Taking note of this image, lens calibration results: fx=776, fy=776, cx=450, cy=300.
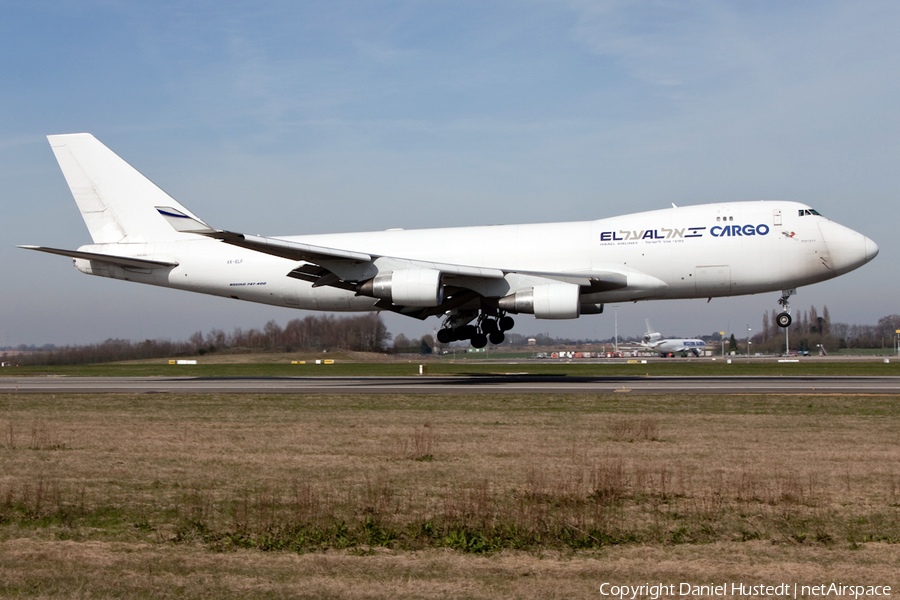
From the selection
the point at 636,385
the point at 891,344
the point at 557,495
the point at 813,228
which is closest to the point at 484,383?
the point at 636,385

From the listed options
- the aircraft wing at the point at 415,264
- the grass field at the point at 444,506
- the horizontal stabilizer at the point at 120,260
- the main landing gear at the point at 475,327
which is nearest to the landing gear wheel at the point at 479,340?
the main landing gear at the point at 475,327

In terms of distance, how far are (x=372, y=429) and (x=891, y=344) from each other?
143689mm

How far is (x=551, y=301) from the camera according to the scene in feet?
97.1

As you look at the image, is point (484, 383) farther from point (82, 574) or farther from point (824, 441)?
point (82, 574)

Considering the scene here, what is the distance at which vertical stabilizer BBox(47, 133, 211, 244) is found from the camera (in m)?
36.6

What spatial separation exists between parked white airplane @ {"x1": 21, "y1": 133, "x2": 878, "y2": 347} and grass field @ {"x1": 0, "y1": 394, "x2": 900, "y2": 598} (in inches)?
470

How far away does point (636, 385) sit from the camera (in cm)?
2972

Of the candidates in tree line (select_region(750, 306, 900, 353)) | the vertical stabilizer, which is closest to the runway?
the vertical stabilizer

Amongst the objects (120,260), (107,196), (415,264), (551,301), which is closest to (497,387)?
(551,301)

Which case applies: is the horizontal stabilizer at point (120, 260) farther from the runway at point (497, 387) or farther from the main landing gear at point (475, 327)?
the main landing gear at point (475, 327)

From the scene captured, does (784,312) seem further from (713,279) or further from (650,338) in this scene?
(650,338)

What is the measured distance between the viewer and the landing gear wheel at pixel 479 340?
35.4 m

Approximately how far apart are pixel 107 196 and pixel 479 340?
18.8 metres

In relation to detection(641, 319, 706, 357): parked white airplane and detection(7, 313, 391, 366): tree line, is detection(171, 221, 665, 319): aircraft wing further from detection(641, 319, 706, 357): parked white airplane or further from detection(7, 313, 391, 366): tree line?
detection(641, 319, 706, 357): parked white airplane
